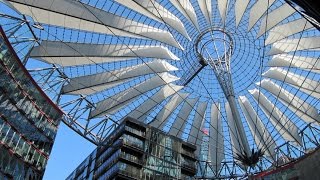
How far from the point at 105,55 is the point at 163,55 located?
19.7 ft

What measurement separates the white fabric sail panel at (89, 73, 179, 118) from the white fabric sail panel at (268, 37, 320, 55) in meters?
11.2

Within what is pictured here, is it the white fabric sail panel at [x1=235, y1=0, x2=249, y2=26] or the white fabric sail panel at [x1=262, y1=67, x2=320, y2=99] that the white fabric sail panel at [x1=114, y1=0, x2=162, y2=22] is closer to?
the white fabric sail panel at [x1=235, y1=0, x2=249, y2=26]

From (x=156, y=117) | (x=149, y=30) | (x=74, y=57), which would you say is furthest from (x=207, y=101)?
(x=74, y=57)

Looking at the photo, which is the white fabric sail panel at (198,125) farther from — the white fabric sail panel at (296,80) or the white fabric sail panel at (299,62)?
the white fabric sail panel at (299,62)

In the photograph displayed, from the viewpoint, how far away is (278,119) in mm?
45719

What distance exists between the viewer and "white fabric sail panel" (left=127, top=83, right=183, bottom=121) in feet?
143

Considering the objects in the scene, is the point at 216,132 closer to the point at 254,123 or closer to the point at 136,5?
the point at 254,123

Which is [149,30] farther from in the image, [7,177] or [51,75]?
[7,177]

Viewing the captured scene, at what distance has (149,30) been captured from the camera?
119 ft

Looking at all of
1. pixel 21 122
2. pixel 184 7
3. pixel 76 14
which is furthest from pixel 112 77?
pixel 76 14

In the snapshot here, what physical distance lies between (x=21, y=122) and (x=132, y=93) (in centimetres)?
1216

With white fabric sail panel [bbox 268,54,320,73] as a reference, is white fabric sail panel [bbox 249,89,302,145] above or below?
below

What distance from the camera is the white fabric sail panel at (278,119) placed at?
149ft

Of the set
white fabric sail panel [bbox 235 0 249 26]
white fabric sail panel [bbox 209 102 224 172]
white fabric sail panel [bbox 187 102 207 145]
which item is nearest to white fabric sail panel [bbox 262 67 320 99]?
white fabric sail panel [bbox 209 102 224 172]
